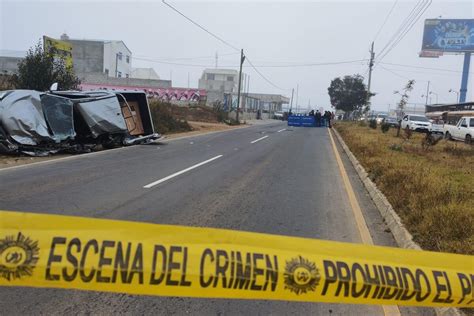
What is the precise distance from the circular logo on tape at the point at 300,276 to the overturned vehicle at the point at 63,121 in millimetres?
13183

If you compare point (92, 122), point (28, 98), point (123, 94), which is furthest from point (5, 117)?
point (123, 94)

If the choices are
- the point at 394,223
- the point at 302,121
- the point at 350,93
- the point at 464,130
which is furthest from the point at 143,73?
the point at 394,223

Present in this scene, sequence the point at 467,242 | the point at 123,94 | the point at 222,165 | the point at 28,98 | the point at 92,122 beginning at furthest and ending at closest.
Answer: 1. the point at 123,94
2. the point at 92,122
3. the point at 28,98
4. the point at 222,165
5. the point at 467,242

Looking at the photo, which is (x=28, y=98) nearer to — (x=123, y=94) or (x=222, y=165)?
(x=123, y=94)

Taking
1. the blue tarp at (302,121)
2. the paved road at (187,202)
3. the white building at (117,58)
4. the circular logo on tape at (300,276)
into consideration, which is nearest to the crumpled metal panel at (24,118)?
the paved road at (187,202)

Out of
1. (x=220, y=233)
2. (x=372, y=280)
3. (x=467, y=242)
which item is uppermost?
(x=220, y=233)

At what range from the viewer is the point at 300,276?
264 centimetres

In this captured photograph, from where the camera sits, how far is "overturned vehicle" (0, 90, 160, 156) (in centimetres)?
1403

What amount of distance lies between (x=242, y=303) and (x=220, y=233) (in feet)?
5.26

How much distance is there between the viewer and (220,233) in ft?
9.11

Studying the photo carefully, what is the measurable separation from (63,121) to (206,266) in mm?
14362

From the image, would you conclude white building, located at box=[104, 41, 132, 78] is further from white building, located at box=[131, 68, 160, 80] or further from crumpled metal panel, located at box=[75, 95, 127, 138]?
crumpled metal panel, located at box=[75, 95, 127, 138]

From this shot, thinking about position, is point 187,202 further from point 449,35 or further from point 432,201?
point 449,35

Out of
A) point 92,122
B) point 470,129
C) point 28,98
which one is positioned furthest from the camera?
point 470,129
